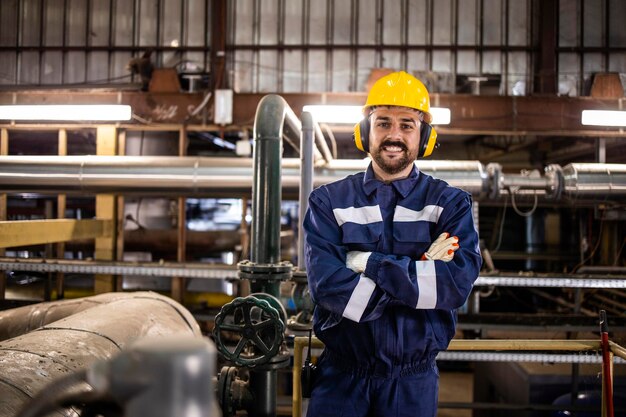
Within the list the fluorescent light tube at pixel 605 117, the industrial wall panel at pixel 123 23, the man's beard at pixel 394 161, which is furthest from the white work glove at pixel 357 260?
the industrial wall panel at pixel 123 23

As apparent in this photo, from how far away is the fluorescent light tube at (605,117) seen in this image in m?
5.32

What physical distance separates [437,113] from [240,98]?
2.63 metres

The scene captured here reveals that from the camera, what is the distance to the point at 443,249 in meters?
1.86

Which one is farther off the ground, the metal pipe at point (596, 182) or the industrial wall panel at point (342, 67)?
the industrial wall panel at point (342, 67)

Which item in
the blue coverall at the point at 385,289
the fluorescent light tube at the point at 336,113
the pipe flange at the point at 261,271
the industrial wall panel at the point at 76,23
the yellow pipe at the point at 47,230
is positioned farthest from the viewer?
the industrial wall panel at the point at 76,23

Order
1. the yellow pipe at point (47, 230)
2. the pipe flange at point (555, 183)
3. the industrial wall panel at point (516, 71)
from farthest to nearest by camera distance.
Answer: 1. the industrial wall panel at point (516, 71)
2. the pipe flange at point (555, 183)
3. the yellow pipe at point (47, 230)

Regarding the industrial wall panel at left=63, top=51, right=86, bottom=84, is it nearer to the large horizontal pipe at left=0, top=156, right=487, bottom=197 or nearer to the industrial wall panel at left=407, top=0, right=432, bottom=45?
the large horizontal pipe at left=0, top=156, right=487, bottom=197

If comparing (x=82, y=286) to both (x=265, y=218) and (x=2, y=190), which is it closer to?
(x=2, y=190)

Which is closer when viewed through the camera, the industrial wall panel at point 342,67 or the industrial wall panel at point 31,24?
the industrial wall panel at point 342,67

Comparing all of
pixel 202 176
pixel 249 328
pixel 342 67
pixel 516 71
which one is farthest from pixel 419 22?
pixel 249 328

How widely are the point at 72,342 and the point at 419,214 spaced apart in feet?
5.40

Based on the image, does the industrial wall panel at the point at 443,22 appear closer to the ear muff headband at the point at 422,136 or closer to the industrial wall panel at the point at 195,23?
the industrial wall panel at the point at 195,23

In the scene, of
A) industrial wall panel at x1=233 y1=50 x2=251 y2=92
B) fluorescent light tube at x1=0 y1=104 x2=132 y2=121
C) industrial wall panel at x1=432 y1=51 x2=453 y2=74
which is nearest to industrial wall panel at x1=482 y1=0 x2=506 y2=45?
industrial wall panel at x1=432 y1=51 x2=453 y2=74

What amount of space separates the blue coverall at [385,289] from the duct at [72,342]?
3.40 feet
